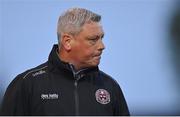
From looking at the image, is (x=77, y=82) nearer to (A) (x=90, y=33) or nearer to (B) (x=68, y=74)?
(B) (x=68, y=74)

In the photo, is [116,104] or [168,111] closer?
[116,104]

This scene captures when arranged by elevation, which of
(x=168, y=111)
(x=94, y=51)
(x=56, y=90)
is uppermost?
(x=94, y=51)

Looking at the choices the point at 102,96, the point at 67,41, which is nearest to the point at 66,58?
the point at 67,41

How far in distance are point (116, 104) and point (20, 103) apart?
366 mm

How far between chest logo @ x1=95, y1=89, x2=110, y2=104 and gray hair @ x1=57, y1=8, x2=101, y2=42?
9.5 inches

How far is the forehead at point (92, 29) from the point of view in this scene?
1850 mm

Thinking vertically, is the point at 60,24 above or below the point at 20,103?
above

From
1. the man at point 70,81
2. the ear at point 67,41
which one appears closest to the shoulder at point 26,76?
the man at point 70,81

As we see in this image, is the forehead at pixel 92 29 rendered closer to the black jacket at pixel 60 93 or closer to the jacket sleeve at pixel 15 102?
the black jacket at pixel 60 93

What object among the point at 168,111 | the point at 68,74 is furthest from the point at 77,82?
the point at 168,111

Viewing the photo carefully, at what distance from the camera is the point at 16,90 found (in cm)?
181

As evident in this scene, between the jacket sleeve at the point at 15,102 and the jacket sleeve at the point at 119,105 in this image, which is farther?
the jacket sleeve at the point at 119,105

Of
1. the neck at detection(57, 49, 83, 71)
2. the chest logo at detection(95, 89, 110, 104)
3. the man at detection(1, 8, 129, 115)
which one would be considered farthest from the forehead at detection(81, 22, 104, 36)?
the chest logo at detection(95, 89, 110, 104)

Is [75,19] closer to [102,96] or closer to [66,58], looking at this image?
[66,58]
